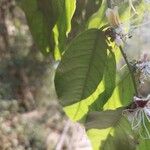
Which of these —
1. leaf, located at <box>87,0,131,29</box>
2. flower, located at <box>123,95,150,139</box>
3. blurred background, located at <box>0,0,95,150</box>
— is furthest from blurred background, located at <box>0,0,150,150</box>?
flower, located at <box>123,95,150,139</box>

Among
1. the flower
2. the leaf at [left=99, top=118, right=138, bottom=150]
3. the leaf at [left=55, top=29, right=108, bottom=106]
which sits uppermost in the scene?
the leaf at [left=55, top=29, right=108, bottom=106]

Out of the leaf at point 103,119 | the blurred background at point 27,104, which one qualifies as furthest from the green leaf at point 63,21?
the blurred background at point 27,104

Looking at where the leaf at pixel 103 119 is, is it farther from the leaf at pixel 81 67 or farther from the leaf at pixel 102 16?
the leaf at pixel 102 16

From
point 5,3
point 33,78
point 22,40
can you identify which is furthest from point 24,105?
point 5,3

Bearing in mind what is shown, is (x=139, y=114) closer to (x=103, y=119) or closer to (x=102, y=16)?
(x=103, y=119)

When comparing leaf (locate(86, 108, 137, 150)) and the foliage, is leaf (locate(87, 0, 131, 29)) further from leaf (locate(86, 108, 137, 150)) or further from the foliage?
leaf (locate(86, 108, 137, 150))

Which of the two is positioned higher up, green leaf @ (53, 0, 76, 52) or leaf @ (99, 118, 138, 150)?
green leaf @ (53, 0, 76, 52)
